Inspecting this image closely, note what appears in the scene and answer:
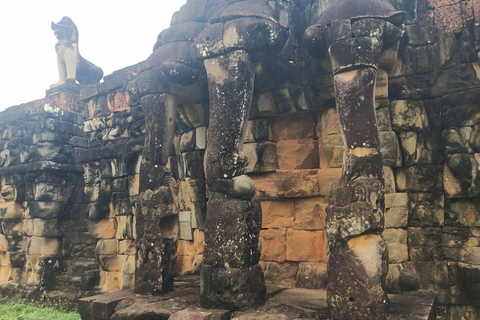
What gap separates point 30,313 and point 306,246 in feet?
17.0

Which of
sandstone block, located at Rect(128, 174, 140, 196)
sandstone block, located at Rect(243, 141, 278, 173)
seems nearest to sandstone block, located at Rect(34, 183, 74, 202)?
sandstone block, located at Rect(128, 174, 140, 196)

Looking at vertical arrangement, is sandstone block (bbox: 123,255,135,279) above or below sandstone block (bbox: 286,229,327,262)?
below

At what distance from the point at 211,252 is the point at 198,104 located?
2650mm

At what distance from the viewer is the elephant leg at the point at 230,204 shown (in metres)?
4.26

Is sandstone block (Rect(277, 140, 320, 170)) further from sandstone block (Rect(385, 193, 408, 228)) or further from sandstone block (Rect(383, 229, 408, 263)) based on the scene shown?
sandstone block (Rect(383, 229, 408, 263))

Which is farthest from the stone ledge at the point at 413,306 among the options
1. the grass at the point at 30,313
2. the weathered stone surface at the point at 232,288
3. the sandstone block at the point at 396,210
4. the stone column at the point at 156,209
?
the grass at the point at 30,313

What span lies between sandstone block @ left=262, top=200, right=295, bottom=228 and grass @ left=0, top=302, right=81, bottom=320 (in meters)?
3.71

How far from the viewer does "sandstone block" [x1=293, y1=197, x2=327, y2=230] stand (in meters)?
5.56

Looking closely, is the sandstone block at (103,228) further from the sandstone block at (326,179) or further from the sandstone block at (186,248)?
the sandstone block at (326,179)

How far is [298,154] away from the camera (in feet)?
19.1

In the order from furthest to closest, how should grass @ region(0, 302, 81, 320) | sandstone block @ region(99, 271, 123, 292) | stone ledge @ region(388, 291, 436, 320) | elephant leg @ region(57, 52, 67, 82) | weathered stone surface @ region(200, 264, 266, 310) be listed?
elephant leg @ region(57, 52, 67, 82), sandstone block @ region(99, 271, 123, 292), grass @ region(0, 302, 81, 320), weathered stone surface @ region(200, 264, 266, 310), stone ledge @ region(388, 291, 436, 320)

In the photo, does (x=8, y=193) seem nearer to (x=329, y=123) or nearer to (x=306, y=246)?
(x=306, y=246)

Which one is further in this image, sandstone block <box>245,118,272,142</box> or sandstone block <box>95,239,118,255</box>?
sandstone block <box>95,239,118,255</box>

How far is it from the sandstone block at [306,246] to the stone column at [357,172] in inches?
66.9
